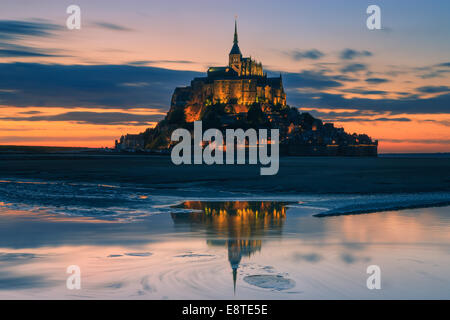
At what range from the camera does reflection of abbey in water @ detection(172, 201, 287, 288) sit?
8.07 m

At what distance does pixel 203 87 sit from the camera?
134875 mm

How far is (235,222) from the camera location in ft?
35.9

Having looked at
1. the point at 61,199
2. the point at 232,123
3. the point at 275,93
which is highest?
the point at 275,93

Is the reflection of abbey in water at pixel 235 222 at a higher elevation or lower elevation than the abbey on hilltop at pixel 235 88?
lower

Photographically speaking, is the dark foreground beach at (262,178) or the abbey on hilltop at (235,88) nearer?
the dark foreground beach at (262,178)

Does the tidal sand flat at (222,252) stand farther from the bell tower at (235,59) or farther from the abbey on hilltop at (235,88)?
the bell tower at (235,59)

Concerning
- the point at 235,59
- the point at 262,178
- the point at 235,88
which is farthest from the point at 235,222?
the point at 235,59

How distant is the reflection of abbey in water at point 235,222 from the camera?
8.07 meters

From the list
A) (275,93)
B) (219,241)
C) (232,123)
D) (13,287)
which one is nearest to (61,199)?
(219,241)

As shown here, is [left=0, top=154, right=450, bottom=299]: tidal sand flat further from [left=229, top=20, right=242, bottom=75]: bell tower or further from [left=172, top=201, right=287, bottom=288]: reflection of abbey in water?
[left=229, top=20, right=242, bottom=75]: bell tower

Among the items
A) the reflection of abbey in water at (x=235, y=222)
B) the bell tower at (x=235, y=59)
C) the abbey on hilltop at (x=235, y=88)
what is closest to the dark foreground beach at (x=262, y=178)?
the reflection of abbey in water at (x=235, y=222)
